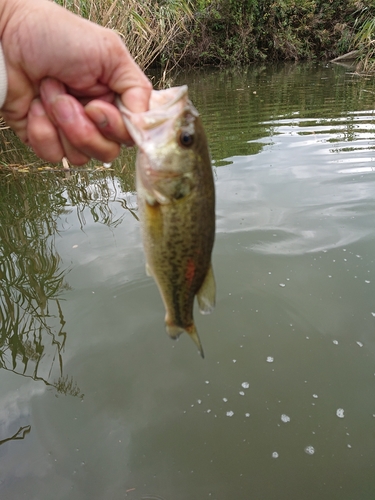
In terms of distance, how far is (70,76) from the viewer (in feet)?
7.18

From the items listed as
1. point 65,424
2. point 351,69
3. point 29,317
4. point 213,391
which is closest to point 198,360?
point 213,391

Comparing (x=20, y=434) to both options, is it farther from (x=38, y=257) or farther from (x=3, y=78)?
(x=3, y=78)

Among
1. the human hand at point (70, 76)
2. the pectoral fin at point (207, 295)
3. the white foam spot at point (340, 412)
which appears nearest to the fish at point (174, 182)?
the pectoral fin at point (207, 295)

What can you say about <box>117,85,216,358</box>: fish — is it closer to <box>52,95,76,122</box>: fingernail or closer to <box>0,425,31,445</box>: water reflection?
<box>52,95,76,122</box>: fingernail

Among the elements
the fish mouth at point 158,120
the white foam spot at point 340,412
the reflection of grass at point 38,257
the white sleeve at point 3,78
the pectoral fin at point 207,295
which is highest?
the white sleeve at point 3,78

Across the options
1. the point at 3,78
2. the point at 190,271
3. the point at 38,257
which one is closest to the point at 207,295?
the point at 190,271

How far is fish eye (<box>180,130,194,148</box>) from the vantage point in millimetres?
1738

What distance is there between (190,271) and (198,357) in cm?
178

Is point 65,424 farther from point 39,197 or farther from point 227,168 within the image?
point 227,168

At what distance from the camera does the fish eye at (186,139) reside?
1738 millimetres

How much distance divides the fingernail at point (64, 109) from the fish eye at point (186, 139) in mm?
663

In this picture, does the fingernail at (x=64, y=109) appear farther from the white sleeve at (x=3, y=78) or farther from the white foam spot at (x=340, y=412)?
the white foam spot at (x=340, y=412)

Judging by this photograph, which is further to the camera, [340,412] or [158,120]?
[340,412]

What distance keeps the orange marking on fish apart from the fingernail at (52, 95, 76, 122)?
95 centimetres
